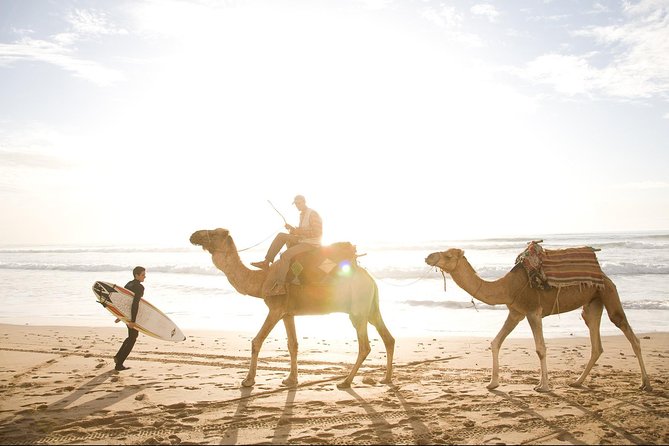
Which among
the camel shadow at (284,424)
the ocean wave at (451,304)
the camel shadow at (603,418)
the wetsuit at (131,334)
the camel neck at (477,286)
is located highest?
the camel neck at (477,286)

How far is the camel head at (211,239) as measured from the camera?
963cm

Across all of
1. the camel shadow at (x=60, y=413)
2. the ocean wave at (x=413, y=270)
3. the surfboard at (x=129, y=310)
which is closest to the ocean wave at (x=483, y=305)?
the ocean wave at (x=413, y=270)

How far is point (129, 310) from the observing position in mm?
10938

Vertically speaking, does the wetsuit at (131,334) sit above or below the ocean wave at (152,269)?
above

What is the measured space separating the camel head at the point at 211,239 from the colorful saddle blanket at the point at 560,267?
4963 millimetres

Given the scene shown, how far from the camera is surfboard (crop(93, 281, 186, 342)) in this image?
10.9 m

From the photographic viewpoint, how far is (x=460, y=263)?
885 cm

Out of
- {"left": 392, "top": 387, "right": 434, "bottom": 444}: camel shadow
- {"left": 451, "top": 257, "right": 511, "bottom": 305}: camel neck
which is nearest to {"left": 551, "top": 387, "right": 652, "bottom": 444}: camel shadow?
{"left": 451, "top": 257, "right": 511, "bottom": 305}: camel neck

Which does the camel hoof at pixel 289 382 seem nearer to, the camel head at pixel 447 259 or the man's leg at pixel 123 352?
the camel head at pixel 447 259

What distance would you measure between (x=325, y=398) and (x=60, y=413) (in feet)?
11.5

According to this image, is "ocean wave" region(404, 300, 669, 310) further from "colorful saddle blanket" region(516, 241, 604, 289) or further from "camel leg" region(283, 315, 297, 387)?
"camel leg" region(283, 315, 297, 387)

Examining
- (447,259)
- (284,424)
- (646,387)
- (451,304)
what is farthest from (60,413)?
(451,304)

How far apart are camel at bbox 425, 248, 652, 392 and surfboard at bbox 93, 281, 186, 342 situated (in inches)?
229

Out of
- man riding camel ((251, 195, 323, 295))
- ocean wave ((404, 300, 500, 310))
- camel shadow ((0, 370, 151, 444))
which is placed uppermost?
man riding camel ((251, 195, 323, 295))
